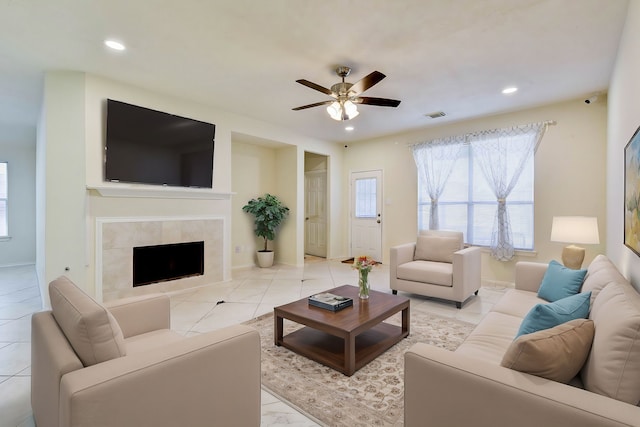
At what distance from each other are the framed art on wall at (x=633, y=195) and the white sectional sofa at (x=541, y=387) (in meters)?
0.62

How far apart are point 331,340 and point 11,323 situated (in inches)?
128

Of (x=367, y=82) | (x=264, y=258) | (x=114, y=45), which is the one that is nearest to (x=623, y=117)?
(x=367, y=82)

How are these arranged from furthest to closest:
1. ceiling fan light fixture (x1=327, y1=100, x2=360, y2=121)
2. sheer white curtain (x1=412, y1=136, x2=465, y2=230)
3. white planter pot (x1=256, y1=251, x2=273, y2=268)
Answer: white planter pot (x1=256, y1=251, x2=273, y2=268)
sheer white curtain (x1=412, y1=136, x2=465, y2=230)
ceiling fan light fixture (x1=327, y1=100, x2=360, y2=121)

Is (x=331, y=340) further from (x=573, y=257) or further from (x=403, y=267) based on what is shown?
(x=573, y=257)

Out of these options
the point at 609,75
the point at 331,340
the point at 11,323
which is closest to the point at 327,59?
the point at 331,340

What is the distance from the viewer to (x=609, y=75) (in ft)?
10.6

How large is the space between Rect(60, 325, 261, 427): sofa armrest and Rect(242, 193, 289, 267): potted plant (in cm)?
424

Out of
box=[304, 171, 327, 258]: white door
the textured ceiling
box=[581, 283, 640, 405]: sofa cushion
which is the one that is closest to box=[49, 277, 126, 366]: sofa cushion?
box=[581, 283, 640, 405]: sofa cushion

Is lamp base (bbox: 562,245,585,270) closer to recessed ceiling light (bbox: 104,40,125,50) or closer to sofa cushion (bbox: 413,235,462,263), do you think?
sofa cushion (bbox: 413,235,462,263)

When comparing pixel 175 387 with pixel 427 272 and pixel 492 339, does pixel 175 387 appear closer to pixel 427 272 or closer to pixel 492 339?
pixel 492 339

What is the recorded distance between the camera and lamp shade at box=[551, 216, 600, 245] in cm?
285

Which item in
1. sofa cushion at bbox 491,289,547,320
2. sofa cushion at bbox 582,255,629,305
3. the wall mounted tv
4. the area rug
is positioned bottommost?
the area rug

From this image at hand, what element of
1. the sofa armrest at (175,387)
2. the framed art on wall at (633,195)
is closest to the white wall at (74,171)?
the sofa armrest at (175,387)

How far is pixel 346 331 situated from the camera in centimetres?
205
